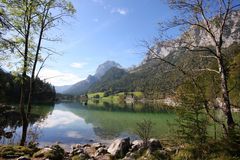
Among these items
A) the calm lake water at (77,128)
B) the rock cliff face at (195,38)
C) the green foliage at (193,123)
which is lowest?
the calm lake water at (77,128)

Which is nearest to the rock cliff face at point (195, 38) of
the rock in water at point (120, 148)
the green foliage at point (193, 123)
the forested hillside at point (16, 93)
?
the green foliage at point (193, 123)

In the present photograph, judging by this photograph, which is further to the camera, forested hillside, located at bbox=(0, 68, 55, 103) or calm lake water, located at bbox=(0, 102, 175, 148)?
forested hillside, located at bbox=(0, 68, 55, 103)

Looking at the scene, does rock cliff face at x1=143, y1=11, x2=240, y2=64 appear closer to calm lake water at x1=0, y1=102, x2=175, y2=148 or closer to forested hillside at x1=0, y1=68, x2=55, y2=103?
calm lake water at x1=0, y1=102, x2=175, y2=148

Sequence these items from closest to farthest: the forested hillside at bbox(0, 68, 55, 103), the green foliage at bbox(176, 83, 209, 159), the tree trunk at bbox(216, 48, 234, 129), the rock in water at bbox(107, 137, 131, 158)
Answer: the tree trunk at bbox(216, 48, 234, 129), the green foliage at bbox(176, 83, 209, 159), the rock in water at bbox(107, 137, 131, 158), the forested hillside at bbox(0, 68, 55, 103)

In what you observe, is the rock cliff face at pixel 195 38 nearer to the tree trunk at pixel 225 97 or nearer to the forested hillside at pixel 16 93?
the tree trunk at pixel 225 97

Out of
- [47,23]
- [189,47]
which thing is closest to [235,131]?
[189,47]

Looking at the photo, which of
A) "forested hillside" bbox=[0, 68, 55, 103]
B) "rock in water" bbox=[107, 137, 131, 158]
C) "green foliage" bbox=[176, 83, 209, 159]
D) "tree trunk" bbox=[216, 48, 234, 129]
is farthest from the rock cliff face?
"forested hillside" bbox=[0, 68, 55, 103]

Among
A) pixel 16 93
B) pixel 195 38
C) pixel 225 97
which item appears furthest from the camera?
pixel 16 93

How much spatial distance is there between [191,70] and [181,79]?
2.05 ft

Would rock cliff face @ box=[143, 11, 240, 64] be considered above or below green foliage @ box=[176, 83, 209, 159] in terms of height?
above

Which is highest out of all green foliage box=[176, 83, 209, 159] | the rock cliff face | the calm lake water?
A: the rock cliff face

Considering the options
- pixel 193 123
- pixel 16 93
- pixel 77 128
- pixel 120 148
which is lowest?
pixel 77 128

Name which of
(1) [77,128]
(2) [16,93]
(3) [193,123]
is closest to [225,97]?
(3) [193,123]

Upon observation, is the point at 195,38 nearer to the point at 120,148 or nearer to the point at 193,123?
the point at 193,123
